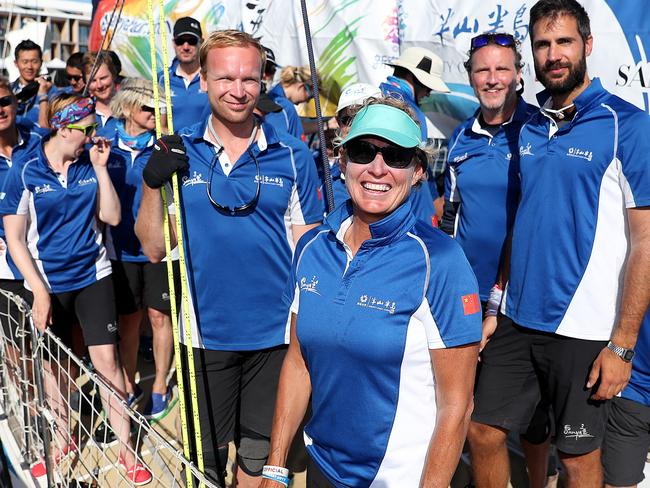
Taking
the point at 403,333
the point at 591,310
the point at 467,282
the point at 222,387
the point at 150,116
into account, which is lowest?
the point at 222,387

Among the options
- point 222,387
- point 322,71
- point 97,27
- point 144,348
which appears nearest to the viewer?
point 222,387

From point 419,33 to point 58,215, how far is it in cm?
327

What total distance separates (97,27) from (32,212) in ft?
21.2

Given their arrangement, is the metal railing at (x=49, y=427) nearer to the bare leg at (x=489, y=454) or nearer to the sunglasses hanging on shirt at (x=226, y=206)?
the sunglasses hanging on shirt at (x=226, y=206)

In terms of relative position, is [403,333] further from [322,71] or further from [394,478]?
[322,71]

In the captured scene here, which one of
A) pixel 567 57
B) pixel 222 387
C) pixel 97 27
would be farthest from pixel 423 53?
pixel 97 27

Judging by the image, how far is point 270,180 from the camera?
9.70 feet

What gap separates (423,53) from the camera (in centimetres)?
439

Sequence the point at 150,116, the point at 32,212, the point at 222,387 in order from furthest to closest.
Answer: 1. the point at 150,116
2. the point at 32,212
3. the point at 222,387

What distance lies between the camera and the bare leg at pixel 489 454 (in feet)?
10.6

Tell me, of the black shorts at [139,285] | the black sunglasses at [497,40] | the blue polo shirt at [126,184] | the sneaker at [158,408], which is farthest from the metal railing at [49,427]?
the black sunglasses at [497,40]

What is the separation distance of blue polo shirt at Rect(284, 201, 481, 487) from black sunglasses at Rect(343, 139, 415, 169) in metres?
0.14

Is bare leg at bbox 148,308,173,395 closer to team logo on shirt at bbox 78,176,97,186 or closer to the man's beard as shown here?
team logo on shirt at bbox 78,176,97,186

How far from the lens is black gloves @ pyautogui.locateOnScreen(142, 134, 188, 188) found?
8.71 ft
